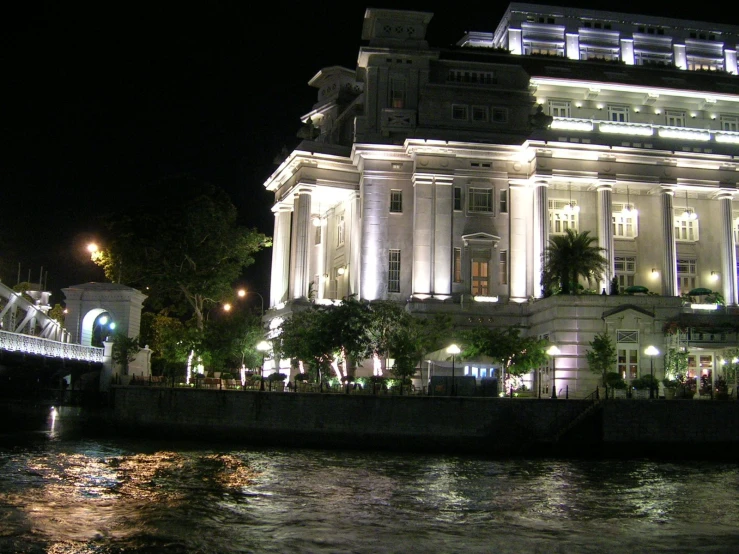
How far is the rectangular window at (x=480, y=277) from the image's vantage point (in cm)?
6247

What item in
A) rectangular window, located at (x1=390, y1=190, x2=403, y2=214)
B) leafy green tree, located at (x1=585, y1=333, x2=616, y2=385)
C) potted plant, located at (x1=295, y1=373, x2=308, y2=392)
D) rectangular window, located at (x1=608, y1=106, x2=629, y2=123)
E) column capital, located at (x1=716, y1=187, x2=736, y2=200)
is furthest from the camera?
rectangular window, located at (x1=608, y1=106, x2=629, y2=123)

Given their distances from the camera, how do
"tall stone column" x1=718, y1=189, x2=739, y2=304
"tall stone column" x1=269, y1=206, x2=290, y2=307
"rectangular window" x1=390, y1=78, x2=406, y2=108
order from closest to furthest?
"tall stone column" x1=718, y1=189, x2=739, y2=304
"rectangular window" x1=390, y1=78, x2=406, y2=108
"tall stone column" x1=269, y1=206, x2=290, y2=307

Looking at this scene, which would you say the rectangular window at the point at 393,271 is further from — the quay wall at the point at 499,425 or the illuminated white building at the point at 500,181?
the quay wall at the point at 499,425

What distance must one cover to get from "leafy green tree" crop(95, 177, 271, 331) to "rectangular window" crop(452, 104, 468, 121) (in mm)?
20906

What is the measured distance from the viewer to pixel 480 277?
62.8 metres

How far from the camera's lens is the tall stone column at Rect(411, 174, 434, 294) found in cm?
6175

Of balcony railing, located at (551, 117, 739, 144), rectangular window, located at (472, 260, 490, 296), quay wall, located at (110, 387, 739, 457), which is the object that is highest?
balcony railing, located at (551, 117, 739, 144)

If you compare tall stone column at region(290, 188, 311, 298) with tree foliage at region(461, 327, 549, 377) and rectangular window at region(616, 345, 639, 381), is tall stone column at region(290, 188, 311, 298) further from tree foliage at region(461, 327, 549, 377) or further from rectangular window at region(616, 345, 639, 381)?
rectangular window at region(616, 345, 639, 381)

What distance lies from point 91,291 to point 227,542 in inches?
1785

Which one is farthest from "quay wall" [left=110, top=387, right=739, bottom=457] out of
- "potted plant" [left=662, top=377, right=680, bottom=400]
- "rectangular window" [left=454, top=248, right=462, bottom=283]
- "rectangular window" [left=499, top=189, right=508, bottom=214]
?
"rectangular window" [left=499, top=189, right=508, bottom=214]

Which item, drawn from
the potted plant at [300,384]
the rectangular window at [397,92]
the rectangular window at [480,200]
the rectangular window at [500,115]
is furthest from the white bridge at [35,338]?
the rectangular window at [500,115]

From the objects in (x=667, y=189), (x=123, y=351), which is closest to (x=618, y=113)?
(x=667, y=189)

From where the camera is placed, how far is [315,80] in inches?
3361

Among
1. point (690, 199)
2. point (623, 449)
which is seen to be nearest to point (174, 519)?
point (623, 449)
